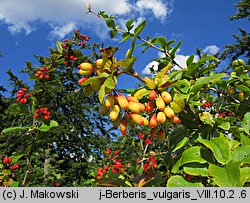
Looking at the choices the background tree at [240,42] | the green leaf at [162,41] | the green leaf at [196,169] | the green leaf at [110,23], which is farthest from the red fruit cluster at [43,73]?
the background tree at [240,42]

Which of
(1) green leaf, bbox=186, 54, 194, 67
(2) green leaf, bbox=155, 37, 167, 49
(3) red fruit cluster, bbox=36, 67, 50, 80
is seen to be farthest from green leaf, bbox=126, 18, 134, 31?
(3) red fruit cluster, bbox=36, 67, 50, 80

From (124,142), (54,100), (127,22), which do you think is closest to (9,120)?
(54,100)

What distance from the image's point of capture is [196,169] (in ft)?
3.34

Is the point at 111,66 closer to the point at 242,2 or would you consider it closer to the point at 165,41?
the point at 165,41

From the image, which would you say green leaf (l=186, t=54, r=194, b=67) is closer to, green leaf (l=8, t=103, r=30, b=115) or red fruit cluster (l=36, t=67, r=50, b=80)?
green leaf (l=8, t=103, r=30, b=115)

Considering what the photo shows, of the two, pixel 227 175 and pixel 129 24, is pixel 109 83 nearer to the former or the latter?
pixel 227 175

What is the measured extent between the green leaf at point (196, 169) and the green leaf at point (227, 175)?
0.04 metres

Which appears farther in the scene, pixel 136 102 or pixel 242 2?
pixel 242 2

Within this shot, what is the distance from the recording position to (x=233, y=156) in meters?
1.06

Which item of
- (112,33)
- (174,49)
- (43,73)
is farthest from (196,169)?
(43,73)

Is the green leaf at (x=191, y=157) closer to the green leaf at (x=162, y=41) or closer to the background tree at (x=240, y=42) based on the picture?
the green leaf at (x=162, y=41)

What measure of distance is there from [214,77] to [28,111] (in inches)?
56.7

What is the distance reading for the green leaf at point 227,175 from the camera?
91 centimetres

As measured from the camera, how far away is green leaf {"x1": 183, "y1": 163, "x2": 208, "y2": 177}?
1004mm
